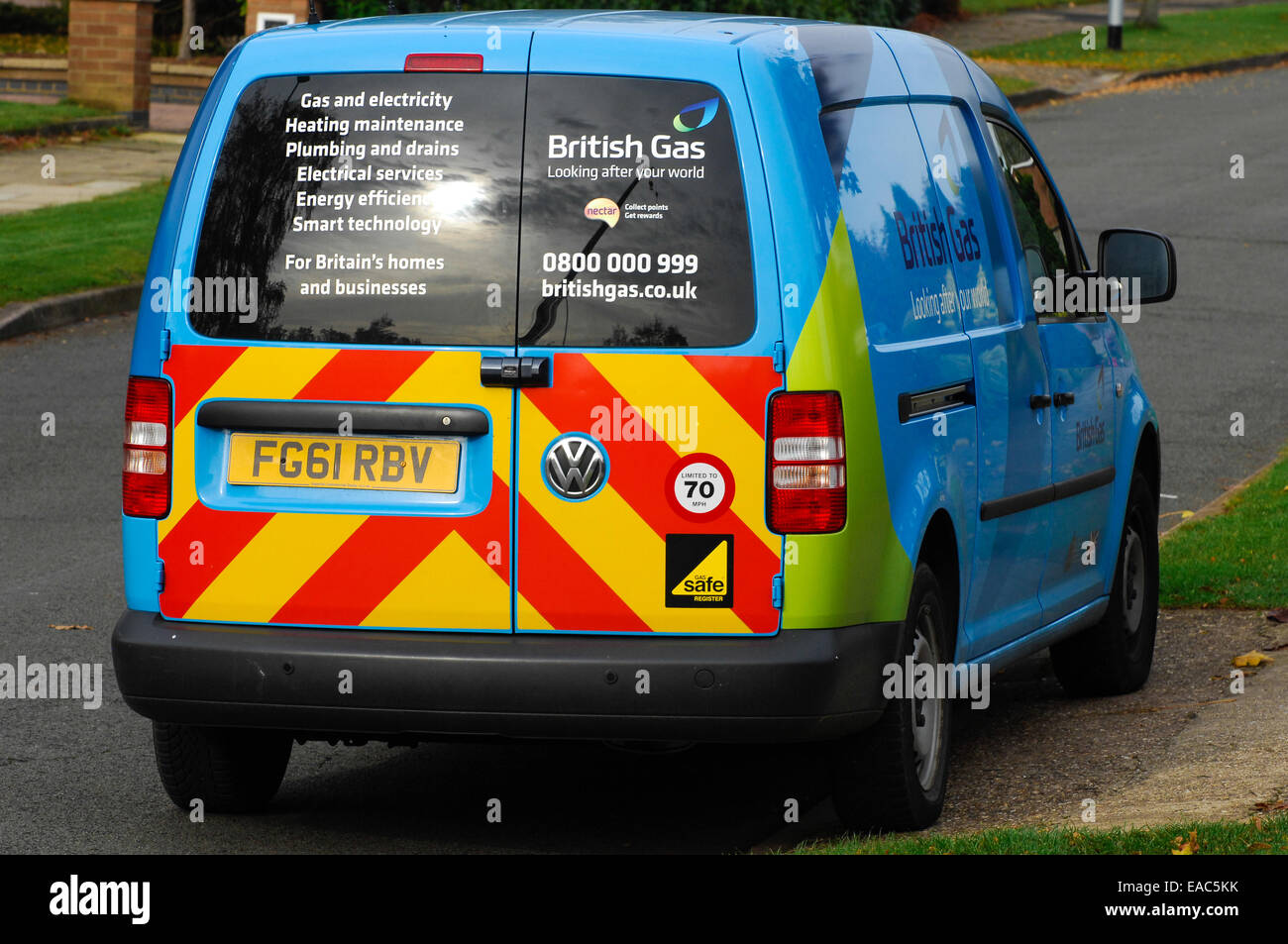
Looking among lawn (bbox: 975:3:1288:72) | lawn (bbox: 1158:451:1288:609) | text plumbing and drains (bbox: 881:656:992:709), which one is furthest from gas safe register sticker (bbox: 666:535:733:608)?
lawn (bbox: 975:3:1288:72)

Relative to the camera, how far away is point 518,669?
4957mm

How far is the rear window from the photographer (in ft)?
16.3

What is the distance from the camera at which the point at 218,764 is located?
5805 millimetres

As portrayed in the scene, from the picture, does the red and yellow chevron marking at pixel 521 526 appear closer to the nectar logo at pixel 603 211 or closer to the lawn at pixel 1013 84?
the nectar logo at pixel 603 211

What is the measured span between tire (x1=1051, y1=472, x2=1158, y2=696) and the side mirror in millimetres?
796

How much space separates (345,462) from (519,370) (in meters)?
0.50

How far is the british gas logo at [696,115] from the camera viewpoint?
502 cm

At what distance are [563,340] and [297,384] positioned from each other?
0.67 m

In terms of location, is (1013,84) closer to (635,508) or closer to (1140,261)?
(1140,261)

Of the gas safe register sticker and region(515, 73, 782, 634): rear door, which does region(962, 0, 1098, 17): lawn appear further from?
the gas safe register sticker

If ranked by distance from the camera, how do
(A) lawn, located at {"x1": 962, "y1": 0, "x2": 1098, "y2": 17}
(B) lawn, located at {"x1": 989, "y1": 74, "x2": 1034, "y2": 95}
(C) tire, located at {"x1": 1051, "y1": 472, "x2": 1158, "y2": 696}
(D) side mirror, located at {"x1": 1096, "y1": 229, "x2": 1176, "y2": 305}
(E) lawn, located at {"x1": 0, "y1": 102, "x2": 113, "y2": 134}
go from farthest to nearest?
(A) lawn, located at {"x1": 962, "y1": 0, "x2": 1098, "y2": 17} < (B) lawn, located at {"x1": 989, "y1": 74, "x2": 1034, "y2": 95} < (E) lawn, located at {"x1": 0, "y1": 102, "x2": 113, "y2": 134} < (C) tire, located at {"x1": 1051, "y1": 472, "x2": 1158, "y2": 696} < (D) side mirror, located at {"x1": 1096, "y1": 229, "x2": 1176, "y2": 305}

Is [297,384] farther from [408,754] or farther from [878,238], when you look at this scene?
[408,754]

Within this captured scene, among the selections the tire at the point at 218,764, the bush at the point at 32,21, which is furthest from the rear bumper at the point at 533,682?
the bush at the point at 32,21

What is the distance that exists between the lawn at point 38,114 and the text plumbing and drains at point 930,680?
19.3 meters
